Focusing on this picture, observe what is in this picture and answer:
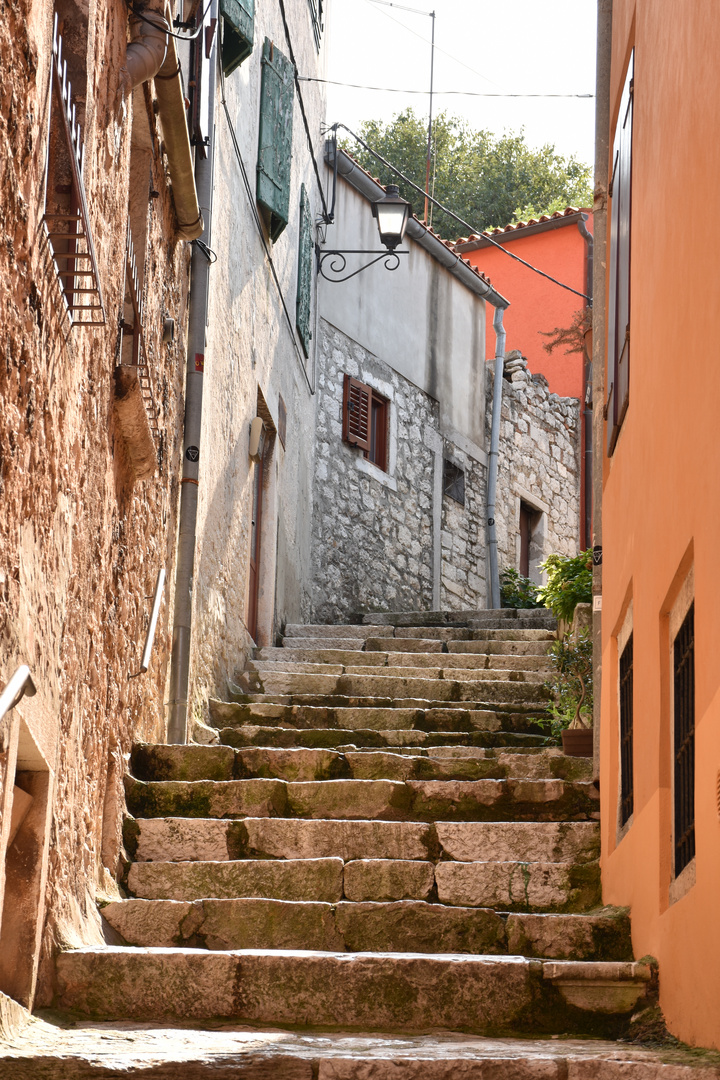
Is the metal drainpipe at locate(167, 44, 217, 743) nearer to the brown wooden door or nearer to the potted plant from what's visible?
the potted plant

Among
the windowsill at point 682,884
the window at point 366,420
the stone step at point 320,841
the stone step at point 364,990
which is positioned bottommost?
the stone step at point 364,990

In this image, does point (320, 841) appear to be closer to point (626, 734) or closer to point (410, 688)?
point (626, 734)

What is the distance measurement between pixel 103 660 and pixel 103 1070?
1944 millimetres

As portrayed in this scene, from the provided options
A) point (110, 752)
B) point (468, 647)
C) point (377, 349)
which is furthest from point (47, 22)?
point (377, 349)

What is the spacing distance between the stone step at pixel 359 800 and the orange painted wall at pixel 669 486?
1.29 ft

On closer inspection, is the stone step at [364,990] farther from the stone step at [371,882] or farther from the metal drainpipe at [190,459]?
the metal drainpipe at [190,459]

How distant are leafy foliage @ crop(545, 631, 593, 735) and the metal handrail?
4032mm

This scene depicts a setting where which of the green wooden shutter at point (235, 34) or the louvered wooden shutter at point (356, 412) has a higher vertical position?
the green wooden shutter at point (235, 34)

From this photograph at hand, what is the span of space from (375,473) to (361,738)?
688 cm

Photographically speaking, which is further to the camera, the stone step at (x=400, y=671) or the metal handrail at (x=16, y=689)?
the stone step at (x=400, y=671)

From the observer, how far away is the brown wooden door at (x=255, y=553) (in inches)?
379

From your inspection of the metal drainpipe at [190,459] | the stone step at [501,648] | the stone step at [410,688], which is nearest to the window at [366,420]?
the stone step at [501,648]

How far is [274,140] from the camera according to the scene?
980 cm

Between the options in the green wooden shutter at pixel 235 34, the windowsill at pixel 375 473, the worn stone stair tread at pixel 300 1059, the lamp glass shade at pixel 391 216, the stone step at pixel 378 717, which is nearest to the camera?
the worn stone stair tread at pixel 300 1059
